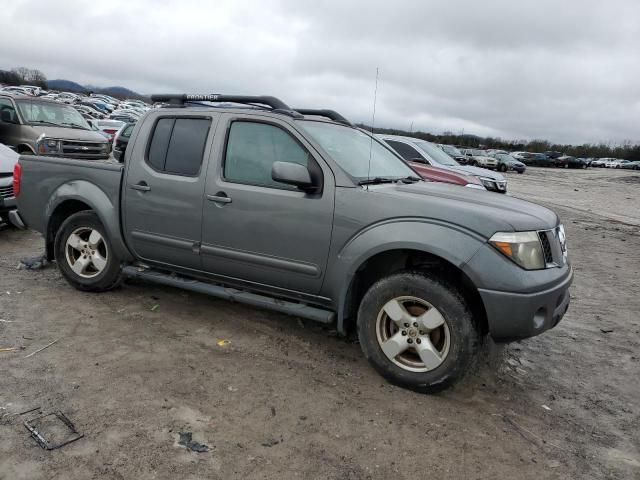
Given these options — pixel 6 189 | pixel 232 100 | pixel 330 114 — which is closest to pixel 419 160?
pixel 330 114

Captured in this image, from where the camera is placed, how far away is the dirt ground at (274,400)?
2600mm

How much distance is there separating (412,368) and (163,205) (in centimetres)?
239

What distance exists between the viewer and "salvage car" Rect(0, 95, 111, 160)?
10734 mm

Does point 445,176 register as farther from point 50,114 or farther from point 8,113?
point 8,113

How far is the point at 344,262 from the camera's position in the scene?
3.49m

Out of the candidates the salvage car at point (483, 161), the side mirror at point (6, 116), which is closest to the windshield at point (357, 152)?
the side mirror at point (6, 116)

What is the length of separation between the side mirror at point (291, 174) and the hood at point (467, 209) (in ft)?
1.61

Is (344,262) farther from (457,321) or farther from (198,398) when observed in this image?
(198,398)

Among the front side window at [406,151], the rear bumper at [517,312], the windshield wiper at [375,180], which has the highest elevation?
the front side window at [406,151]

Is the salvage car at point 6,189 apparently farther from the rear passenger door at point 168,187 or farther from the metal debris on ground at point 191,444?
the metal debris on ground at point 191,444

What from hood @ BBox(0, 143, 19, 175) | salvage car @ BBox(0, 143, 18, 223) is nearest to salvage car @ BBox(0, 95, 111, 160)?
hood @ BBox(0, 143, 19, 175)

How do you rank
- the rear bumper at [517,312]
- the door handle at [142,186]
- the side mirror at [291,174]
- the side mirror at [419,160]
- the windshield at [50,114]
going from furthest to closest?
1. the windshield at [50,114]
2. the side mirror at [419,160]
3. the door handle at [142,186]
4. the side mirror at [291,174]
5. the rear bumper at [517,312]

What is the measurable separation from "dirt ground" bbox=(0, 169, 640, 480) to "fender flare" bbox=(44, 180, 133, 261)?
559mm

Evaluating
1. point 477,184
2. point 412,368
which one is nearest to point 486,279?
point 412,368
